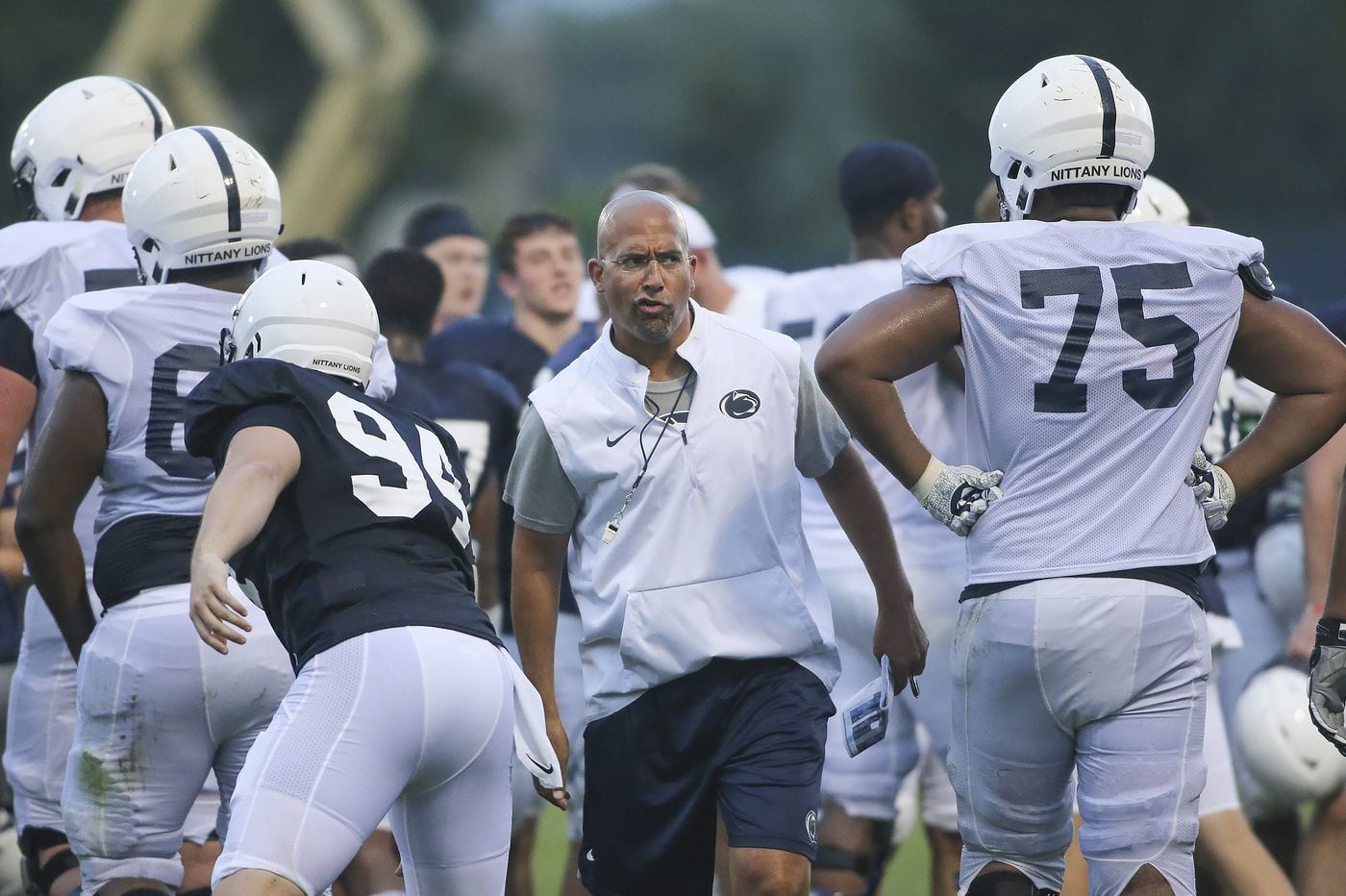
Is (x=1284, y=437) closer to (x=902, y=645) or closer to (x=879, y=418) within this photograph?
A: (x=879, y=418)

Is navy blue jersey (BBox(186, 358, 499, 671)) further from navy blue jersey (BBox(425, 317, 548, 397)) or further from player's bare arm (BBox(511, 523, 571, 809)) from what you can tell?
Answer: navy blue jersey (BBox(425, 317, 548, 397))

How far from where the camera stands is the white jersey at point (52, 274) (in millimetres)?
5457

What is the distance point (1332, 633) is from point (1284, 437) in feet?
1.86

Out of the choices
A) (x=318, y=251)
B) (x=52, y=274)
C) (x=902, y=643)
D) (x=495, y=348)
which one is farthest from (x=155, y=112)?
(x=902, y=643)

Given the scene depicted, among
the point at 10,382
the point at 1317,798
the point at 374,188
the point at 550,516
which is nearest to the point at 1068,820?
the point at 550,516

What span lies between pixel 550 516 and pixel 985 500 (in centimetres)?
116

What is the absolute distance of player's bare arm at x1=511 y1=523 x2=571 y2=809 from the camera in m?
5.14

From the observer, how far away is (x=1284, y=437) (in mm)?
4699

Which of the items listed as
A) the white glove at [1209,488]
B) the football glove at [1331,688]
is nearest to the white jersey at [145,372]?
the white glove at [1209,488]

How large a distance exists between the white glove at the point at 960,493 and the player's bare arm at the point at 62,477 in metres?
2.07

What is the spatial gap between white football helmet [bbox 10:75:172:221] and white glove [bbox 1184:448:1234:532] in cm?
321

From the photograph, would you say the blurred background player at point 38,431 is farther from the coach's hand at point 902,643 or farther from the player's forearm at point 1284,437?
the player's forearm at point 1284,437

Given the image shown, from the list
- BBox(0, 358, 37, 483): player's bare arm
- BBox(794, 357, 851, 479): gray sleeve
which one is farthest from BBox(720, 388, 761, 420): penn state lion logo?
BBox(0, 358, 37, 483): player's bare arm

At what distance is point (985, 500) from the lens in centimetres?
457
